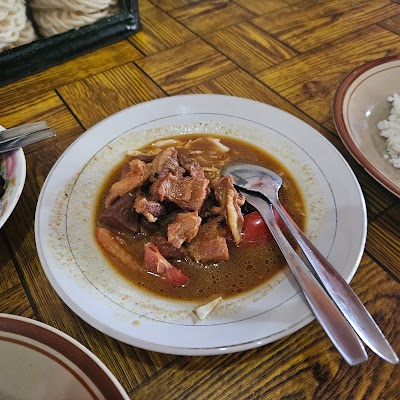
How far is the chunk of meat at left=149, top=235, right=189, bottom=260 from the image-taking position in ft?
3.21

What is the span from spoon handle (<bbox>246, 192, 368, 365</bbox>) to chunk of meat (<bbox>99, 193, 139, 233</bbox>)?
0.33 m

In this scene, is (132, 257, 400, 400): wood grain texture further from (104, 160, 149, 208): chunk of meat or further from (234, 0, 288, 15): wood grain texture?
(234, 0, 288, 15): wood grain texture

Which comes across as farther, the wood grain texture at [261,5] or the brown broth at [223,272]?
the wood grain texture at [261,5]

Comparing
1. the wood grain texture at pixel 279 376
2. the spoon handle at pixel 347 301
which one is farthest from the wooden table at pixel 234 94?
the spoon handle at pixel 347 301

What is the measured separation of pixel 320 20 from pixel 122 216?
1.45m

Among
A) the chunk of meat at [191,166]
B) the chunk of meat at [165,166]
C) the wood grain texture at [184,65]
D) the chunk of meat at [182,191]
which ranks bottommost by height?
the wood grain texture at [184,65]

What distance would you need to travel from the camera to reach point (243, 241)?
Answer: 3.36 ft

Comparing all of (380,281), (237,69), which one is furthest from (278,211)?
(237,69)

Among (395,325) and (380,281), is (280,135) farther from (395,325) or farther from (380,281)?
(395,325)

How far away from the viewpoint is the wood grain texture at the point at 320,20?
183 cm

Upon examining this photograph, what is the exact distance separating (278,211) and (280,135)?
0.98ft

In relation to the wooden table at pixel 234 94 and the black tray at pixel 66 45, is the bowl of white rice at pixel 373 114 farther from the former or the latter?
the black tray at pixel 66 45

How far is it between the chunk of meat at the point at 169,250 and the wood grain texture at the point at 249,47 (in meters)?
0.93

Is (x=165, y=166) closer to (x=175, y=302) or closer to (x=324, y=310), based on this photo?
(x=175, y=302)
